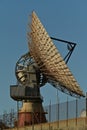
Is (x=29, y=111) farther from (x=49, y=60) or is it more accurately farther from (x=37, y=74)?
(x=49, y=60)

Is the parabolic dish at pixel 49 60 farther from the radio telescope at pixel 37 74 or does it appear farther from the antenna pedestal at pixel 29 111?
the antenna pedestal at pixel 29 111

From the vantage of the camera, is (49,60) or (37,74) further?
(37,74)

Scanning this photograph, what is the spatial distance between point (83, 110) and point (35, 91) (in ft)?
107

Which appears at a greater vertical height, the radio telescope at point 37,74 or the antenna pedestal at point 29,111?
the radio telescope at point 37,74

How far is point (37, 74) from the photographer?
72750 mm

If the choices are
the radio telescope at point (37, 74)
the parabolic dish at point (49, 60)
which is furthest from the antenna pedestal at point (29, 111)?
the parabolic dish at point (49, 60)

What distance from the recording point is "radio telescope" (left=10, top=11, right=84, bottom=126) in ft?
210

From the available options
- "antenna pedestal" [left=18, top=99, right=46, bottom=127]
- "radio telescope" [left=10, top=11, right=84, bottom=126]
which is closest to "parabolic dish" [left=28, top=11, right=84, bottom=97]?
"radio telescope" [left=10, top=11, right=84, bottom=126]

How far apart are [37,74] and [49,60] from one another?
7.00m

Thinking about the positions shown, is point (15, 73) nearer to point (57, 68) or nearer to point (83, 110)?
point (57, 68)

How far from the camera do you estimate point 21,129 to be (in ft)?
179

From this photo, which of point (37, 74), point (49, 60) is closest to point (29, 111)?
point (37, 74)

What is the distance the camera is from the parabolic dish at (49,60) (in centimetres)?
6366

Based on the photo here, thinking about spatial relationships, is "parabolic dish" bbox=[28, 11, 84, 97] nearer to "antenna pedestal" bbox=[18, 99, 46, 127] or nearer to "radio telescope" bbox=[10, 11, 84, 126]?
"radio telescope" bbox=[10, 11, 84, 126]
